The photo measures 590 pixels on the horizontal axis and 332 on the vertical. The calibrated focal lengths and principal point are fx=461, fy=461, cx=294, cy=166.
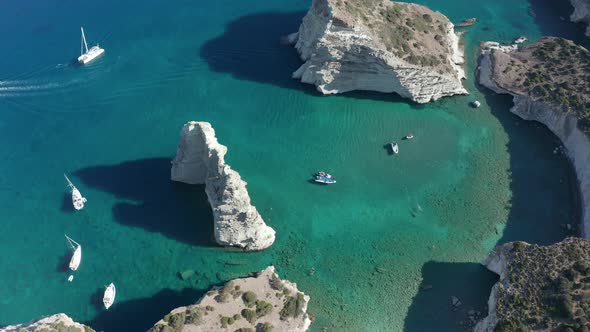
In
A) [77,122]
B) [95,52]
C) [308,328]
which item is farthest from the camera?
[95,52]

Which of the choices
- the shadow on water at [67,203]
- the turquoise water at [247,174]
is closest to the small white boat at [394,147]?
the turquoise water at [247,174]

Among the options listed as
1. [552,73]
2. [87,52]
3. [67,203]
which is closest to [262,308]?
[67,203]

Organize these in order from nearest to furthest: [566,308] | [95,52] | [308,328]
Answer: [566,308]
[308,328]
[95,52]

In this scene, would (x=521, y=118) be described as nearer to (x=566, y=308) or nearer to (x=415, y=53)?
(x=415, y=53)

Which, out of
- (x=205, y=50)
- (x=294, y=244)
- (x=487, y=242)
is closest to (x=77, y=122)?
(x=205, y=50)

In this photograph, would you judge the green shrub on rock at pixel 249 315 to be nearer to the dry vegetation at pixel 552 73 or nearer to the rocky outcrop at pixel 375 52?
the rocky outcrop at pixel 375 52

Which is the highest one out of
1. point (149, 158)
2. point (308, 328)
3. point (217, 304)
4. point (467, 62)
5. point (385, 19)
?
point (385, 19)

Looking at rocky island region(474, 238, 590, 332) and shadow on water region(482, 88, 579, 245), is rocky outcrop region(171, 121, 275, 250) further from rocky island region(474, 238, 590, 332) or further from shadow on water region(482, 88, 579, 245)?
shadow on water region(482, 88, 579, 245)
